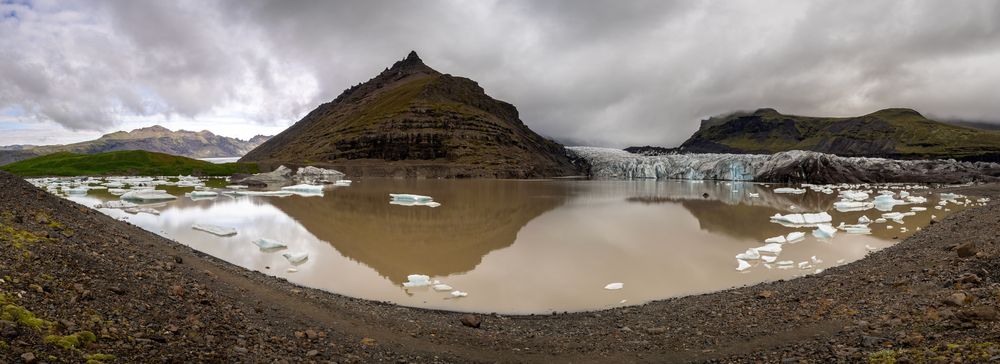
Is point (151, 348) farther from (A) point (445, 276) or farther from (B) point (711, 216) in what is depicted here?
(B) point (711, 216)

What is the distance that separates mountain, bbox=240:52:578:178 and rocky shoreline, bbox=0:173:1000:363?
92571 mm

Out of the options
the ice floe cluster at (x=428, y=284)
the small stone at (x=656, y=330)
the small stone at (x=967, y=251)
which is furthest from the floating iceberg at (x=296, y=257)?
the small stone at (x=967, y=251)

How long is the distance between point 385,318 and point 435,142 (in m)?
110

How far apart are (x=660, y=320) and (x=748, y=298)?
9.04ft

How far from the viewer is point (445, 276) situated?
45.4 ft

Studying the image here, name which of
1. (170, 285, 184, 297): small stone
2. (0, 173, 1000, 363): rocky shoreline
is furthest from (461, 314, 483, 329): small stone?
(170, 285, 184, 297): small stone

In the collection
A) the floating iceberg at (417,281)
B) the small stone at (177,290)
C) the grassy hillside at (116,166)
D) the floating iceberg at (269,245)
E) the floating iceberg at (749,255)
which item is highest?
the grassy hillside at (116,166)

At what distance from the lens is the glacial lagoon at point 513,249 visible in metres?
12.3

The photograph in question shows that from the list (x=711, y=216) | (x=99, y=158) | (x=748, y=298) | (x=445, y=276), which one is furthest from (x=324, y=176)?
(x=748, y=298)

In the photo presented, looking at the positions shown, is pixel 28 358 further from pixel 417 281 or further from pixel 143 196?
pixel 143 196

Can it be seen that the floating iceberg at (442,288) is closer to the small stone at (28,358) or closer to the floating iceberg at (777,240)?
the small stone at (28,358)

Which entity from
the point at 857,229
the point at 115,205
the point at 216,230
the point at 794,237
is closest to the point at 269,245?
the point at 216,230

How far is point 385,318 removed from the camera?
8969 millimetres

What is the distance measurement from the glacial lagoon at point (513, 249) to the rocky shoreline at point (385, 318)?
163cm
